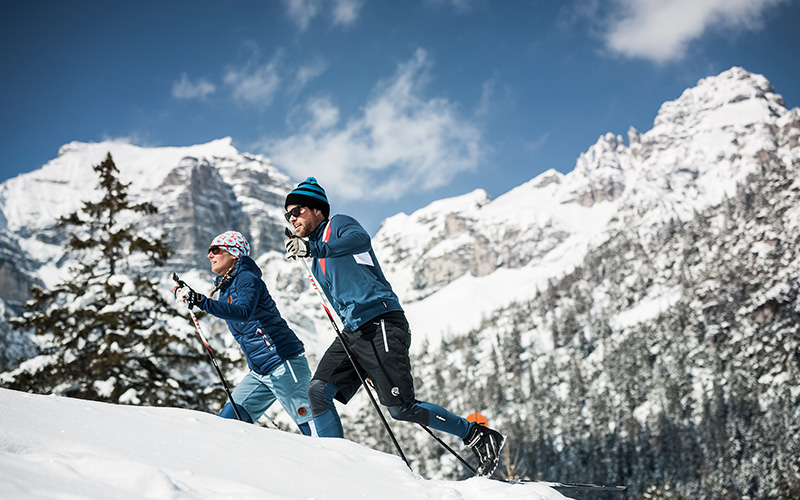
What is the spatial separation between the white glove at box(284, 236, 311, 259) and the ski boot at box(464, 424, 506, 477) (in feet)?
6.69

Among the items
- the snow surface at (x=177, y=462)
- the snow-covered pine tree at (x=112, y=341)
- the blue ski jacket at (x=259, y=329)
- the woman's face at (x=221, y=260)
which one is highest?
the snow-covered pine tree at (x=112, y=341)

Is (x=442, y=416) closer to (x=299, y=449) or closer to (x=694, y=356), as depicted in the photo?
(x=299, y=449)

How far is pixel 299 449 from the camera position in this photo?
3.66 meters

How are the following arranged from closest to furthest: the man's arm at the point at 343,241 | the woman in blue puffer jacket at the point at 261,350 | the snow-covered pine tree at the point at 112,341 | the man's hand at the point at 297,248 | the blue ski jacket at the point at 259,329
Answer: the man's hand at the point at 297,248, the man's arm at the point at 343,241, the blue ski jacket at the point at 259,329, the woman in blue puffer jacket at the point at 261,350, the snow-covered pine tree at the point at 112,341

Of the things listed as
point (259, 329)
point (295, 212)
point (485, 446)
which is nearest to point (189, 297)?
point (259, 329)

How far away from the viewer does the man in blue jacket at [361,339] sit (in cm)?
441

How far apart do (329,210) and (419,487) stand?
2.57 m

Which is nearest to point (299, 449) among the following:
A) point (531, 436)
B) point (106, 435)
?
point (106, 435)

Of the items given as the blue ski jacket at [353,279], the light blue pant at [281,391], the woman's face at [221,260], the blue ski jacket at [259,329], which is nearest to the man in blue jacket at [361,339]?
the blue ski jacket at [353,279]

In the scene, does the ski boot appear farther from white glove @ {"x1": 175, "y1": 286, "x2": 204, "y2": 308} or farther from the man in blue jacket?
white glove @ {"x1": 175, "y1": 286, "x2": 204, "y2": 308}

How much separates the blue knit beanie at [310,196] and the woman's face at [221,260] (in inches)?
36.2

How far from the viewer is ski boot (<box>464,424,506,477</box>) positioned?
4.39 meters

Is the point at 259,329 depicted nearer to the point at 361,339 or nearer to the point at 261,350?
the point at 261,350

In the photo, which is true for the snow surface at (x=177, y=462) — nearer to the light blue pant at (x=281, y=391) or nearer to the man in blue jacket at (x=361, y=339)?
the man in blue jacket at (x=361, y=339)
